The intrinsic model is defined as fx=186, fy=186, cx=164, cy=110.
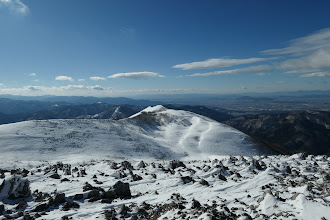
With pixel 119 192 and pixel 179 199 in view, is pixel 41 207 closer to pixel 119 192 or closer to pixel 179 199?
pixel 119 192

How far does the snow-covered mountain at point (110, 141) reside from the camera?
39.9 meters

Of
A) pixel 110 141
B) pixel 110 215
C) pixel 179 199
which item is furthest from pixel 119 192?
pixel 110 141

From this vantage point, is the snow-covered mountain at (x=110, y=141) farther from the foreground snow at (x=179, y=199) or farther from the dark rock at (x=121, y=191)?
the dark rock at (x=121, y=191)

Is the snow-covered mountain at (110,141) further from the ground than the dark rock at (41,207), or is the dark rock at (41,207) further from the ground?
the dark rock at (41,207)

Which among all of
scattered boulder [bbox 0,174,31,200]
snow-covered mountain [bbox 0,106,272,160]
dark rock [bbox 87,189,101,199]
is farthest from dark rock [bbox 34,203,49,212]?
snow-covered mountain [bbox 0,106,272,160]

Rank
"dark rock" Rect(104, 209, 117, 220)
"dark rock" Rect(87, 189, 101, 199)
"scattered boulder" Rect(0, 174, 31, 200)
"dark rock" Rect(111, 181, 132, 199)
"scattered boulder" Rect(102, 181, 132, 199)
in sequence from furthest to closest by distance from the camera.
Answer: "dark rock" Rect(111, 181, 132, 199)
"scattered boulder" Rect(102, 181, 132, 199)
"dark rock" Rect(87, 189, 101, 199)
"scattered boulder" Rect(0, 174, 31, 200)
"dark rock" Rect(104, 209, 117, 220)

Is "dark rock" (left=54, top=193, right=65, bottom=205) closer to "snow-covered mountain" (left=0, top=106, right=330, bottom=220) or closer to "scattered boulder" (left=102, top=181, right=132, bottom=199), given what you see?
"snow-covered mountain" (left=0, top=106, right=330, bottom=220)

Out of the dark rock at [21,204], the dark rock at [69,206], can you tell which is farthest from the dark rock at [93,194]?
the dark rock at [21,204]

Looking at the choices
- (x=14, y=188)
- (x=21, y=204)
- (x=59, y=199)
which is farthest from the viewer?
(x=14, y=188)

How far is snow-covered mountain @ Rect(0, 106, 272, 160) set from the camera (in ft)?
131

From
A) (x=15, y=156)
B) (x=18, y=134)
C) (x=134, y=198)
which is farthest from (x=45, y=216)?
(x=18, y=134)

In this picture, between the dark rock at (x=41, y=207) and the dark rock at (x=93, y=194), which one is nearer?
the dark rock at (x=41, y=207)

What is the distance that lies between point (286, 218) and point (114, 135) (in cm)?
5210

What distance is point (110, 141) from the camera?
50.6 metres
